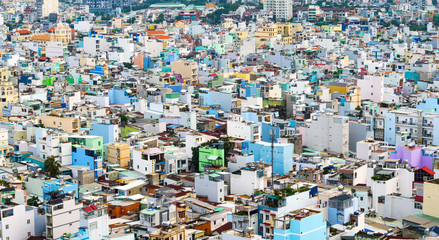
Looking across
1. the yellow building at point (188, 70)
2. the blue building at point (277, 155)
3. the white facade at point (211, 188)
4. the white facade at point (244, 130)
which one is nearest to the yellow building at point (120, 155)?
the blue building at point (277, 155)

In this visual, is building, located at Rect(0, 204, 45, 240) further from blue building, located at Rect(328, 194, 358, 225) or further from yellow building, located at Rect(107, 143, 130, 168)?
blue building, located at Rect(328, 194, 358, 225)

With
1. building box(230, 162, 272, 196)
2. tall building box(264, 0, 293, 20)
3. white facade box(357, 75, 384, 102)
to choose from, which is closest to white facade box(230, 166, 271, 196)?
building box(230, 162, 272, 196)

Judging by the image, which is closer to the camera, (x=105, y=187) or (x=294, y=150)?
(x=105, y=187)

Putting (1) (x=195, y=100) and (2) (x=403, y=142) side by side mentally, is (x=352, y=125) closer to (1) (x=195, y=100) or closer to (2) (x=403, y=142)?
(2) (x=403, y=142)

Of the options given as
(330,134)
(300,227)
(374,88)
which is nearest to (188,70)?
(374,88)

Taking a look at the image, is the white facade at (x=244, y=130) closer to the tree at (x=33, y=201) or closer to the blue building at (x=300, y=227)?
the tree at (x=33, y=201)

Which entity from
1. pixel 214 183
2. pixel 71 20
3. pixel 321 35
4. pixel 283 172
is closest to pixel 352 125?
pixel 283 172

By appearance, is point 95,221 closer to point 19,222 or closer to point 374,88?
point 19,222
